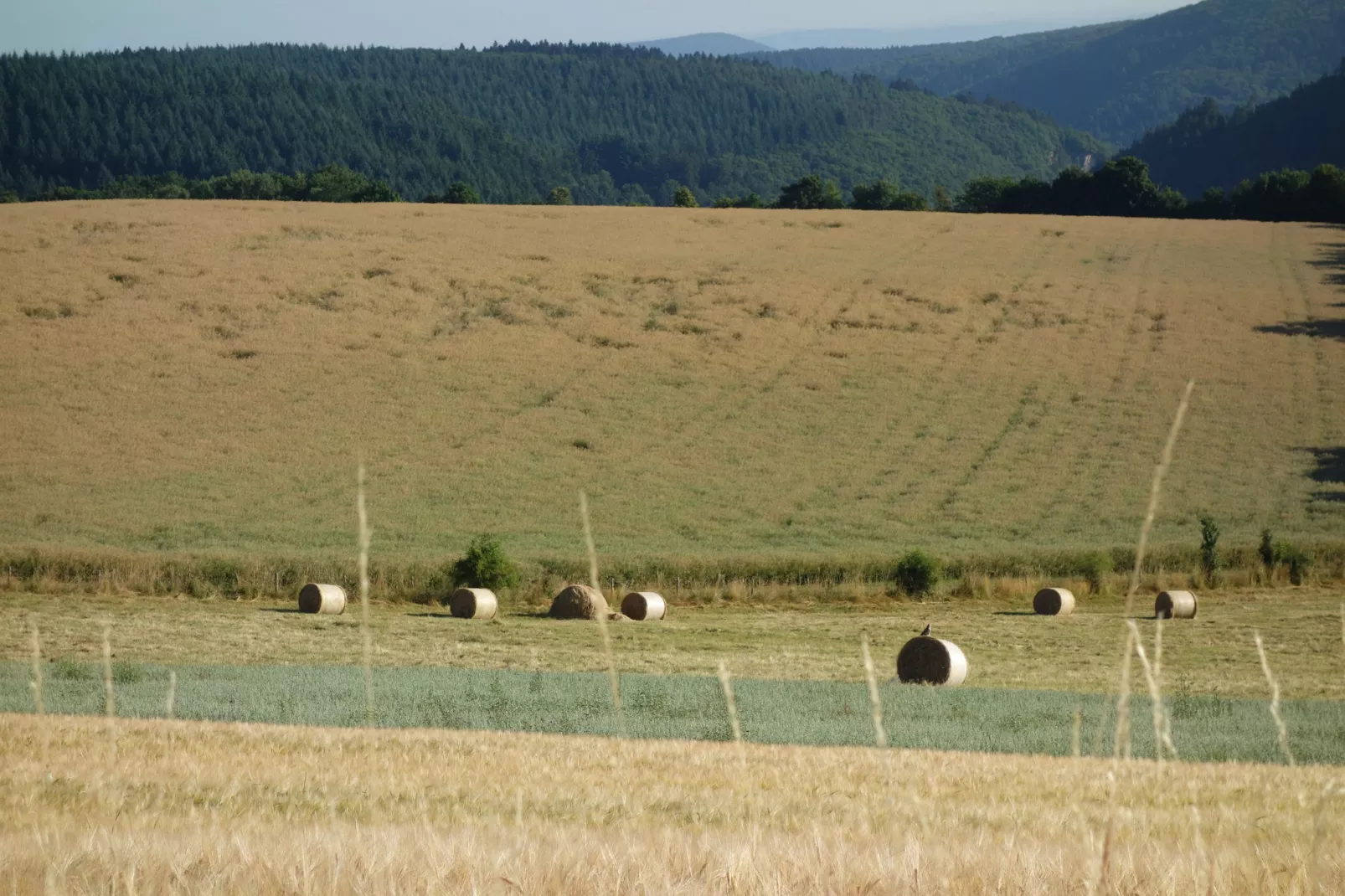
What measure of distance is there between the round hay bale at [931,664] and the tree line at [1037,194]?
7198 centimetres

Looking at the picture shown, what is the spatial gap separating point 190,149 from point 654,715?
15459 cm

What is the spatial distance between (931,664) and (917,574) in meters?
13.0

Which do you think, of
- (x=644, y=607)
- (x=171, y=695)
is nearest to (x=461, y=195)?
(x=644, y=607)

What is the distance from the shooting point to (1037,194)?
3762 inches

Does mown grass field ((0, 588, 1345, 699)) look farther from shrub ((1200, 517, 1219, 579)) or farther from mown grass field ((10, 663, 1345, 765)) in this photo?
mown grass field ((10, 663, 1345, 765))

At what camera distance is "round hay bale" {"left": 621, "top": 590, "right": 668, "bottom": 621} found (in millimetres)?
26828

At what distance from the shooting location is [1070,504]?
3794cm

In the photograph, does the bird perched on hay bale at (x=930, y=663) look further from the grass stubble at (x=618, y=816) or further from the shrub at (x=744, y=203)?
the shrub at (x=744, y=203)

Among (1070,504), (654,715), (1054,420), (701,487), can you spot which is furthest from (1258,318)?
(654,715)

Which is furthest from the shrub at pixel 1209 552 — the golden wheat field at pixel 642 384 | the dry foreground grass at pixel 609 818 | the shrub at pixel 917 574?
the dry foreground grass at pixel 609 818

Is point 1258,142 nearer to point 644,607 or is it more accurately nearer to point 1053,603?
point 1053,603

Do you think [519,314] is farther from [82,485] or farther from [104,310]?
[82,485]

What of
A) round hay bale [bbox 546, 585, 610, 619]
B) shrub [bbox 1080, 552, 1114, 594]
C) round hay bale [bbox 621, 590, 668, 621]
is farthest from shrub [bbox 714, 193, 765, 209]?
round hay bale [bbox 546, 585, 610, 619]

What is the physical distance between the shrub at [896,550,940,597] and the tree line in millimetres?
59647
